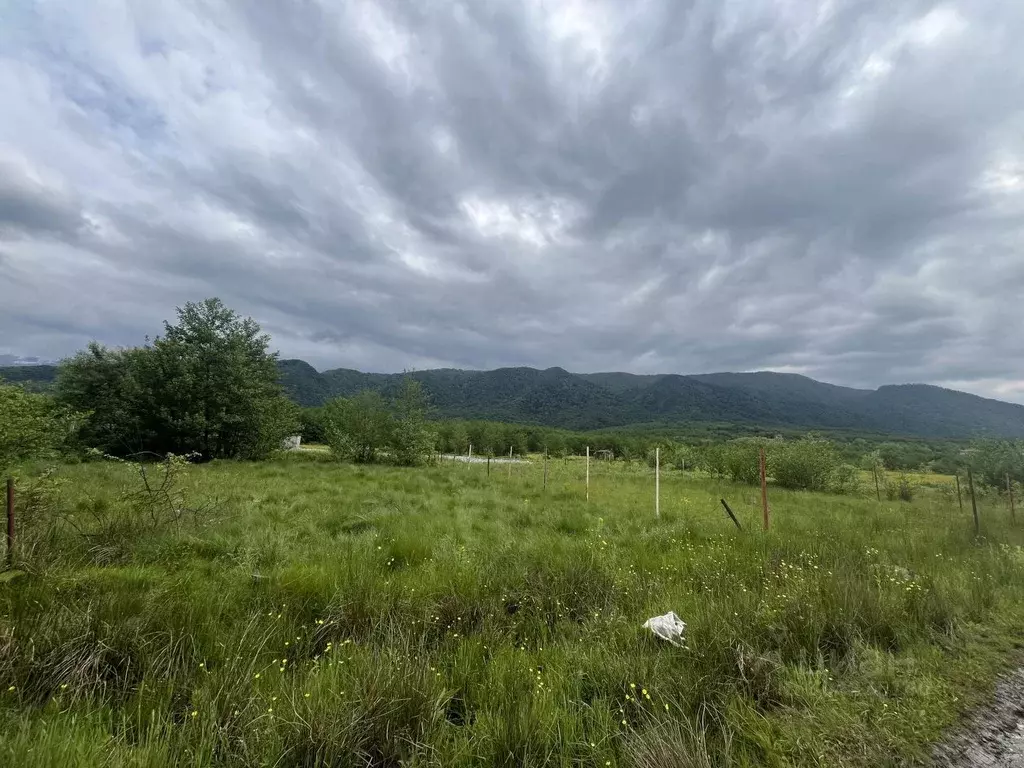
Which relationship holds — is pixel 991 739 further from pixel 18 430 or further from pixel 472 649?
pixel 18 430

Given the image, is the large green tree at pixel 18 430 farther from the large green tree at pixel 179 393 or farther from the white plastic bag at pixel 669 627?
the large green tree at pixel 179 393

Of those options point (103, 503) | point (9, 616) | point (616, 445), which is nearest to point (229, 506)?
point (103, 503)

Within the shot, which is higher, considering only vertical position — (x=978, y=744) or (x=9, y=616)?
(x=9, y=616)

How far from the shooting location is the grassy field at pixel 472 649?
2.77 m

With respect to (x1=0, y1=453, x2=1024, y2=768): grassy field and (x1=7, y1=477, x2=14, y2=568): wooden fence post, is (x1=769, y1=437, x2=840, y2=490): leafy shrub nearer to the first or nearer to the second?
(x1=0, y1=453, x2=1024, y2=768): grassy field

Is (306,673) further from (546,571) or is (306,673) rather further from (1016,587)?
(1016,587)

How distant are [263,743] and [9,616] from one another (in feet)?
8.51

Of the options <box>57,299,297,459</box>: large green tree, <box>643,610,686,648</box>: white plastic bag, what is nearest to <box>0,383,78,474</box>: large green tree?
<box>643,610,686,648</box>: white plastic bag

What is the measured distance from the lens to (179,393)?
26250 mm

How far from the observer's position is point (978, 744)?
114 inches

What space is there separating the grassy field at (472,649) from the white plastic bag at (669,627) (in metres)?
0.13

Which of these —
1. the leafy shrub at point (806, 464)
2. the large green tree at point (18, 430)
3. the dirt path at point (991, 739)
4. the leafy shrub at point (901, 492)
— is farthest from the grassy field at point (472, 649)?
the leafy shrub at point (806, 464)

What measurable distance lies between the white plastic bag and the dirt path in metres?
1.75

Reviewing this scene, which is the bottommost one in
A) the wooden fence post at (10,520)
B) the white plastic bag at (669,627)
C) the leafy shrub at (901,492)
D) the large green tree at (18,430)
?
the leafy shrub at (901,492)
